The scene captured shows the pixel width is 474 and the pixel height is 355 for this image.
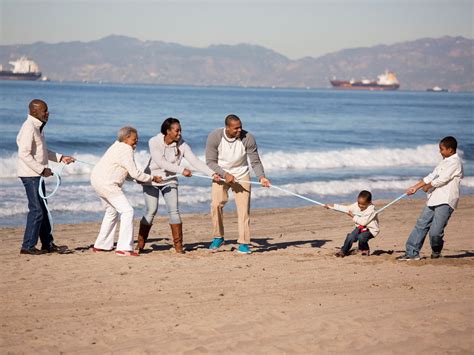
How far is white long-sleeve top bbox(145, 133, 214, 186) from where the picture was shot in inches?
384

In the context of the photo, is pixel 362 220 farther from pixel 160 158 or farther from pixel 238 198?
pixel 160 158

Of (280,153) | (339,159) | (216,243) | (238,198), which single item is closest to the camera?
(238,198)

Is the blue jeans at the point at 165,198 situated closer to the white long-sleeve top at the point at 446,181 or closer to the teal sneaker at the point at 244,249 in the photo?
the teal sneaker at the point at 244,249

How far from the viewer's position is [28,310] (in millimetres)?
7176

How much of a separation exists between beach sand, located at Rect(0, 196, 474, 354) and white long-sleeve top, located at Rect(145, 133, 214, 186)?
3.40 ft

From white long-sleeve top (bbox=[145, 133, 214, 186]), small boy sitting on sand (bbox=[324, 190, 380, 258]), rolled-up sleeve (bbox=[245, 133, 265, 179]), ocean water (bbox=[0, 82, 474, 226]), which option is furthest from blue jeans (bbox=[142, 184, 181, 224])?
ocean water (bbox=[0, 82, 474, 226])

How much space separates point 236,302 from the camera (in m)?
7.53

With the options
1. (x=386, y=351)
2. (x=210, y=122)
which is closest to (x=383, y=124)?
(x=210, y=122)

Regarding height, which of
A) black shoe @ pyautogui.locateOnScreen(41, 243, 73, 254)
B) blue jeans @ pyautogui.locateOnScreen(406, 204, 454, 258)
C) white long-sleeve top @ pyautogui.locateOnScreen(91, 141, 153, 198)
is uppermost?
white long-sleeve top @ pyautogui.locateOnScreen(91, 141, 153, 198)

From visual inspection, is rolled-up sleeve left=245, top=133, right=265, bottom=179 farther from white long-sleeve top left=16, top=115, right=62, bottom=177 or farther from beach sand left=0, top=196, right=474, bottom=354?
white long-sleeve top left=16, top=115, right=62, bottom=177

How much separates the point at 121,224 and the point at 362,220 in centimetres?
298

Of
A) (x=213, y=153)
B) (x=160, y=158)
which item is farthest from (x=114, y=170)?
(x=213, y=153)

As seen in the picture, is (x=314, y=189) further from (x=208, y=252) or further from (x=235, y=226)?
(x=208, y=252)

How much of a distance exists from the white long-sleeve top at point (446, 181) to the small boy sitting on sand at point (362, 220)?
0.87 metres
